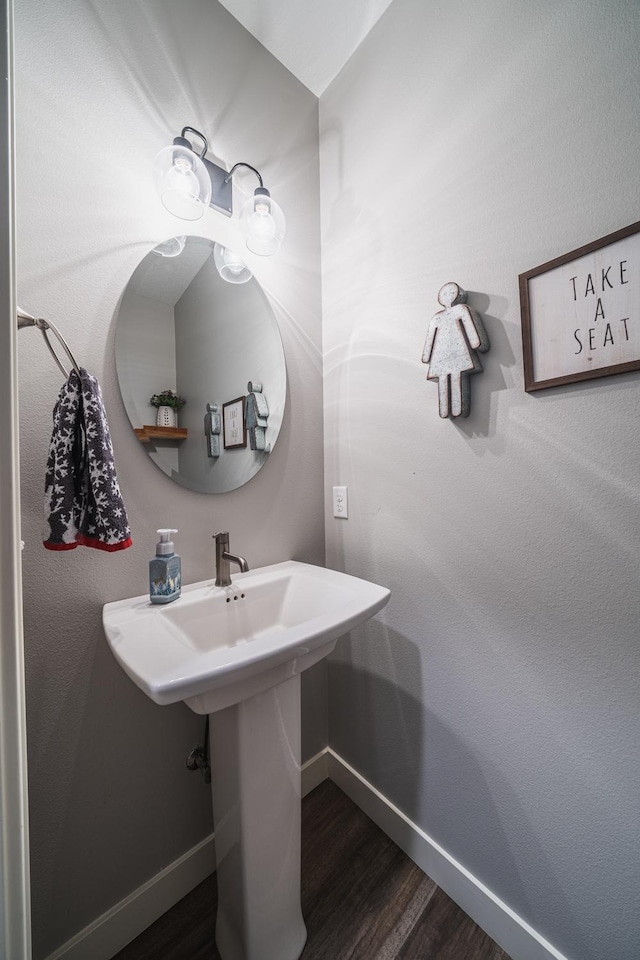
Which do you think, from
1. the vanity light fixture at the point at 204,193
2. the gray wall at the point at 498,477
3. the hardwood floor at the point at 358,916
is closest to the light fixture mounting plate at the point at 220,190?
the vanity light fixture at the point at 204,193

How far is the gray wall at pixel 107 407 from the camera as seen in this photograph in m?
0.79

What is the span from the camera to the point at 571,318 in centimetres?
74

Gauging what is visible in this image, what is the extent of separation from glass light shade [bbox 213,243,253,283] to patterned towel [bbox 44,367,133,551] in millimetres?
602

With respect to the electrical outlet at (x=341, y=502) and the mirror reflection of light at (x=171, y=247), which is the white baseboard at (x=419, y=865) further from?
the mirror reflection of light at (x=171, y=247)

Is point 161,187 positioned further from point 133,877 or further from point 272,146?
point 133,877

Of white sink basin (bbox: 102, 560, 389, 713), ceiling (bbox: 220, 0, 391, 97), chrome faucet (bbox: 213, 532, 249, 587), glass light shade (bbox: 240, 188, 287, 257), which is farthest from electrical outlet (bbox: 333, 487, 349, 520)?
ceiling (bbox: 220, 0, 391, 97)

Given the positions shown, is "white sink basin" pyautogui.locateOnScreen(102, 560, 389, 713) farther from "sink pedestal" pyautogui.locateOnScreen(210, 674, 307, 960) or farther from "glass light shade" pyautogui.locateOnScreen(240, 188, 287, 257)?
"glass light shade" pyautogui.locateOnScreen(240, 188, 287, 257)

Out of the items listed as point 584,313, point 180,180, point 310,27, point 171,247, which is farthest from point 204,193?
point 584,313

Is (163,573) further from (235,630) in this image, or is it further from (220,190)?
(220,190)

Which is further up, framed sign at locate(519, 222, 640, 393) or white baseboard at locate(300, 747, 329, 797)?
framed sign at locate(519, 222, 640, 393)

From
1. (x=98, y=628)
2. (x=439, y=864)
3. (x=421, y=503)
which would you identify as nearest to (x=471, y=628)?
(x=421, y=503)

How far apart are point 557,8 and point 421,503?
1138 millimetres

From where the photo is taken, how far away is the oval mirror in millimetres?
941

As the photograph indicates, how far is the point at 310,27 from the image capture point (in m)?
1.17
